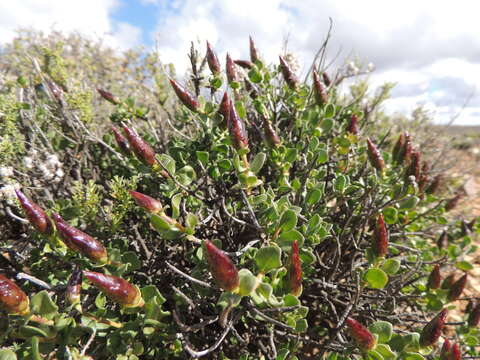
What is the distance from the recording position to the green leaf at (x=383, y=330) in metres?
1.06

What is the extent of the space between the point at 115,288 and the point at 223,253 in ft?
1.18

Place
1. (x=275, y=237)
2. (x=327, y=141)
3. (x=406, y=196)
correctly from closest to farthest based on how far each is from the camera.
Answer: (x=275, y=237) → (x=406, y=196) → (x=327, y=141)

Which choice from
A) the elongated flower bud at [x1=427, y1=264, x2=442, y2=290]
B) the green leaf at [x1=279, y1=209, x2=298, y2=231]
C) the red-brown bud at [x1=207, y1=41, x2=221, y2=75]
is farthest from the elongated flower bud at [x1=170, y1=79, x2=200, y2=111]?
the elongated flower bud at [x1=427, y1=264, x2=442, y2=290]

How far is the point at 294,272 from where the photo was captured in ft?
3.36

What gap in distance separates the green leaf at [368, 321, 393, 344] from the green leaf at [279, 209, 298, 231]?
0.45 metres

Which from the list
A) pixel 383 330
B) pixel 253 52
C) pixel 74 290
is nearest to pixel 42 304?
pixel 74 290

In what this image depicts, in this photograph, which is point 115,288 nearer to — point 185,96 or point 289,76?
point 185,96

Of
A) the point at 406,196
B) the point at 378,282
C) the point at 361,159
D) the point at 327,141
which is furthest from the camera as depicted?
the point at 361,159

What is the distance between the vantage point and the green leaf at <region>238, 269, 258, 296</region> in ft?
2.85

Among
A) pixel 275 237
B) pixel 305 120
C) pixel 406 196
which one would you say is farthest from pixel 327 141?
pixel 275 237

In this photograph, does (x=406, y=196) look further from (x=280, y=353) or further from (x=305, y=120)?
(x=280, y=353)

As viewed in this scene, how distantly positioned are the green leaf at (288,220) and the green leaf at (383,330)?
17.5 inches

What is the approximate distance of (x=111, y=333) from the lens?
3.74 feet

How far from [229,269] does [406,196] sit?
3.49 ft
